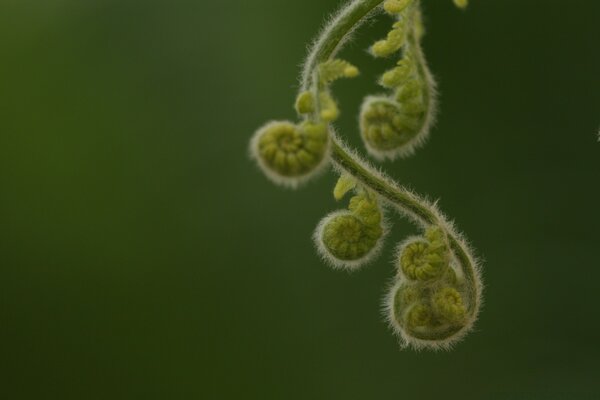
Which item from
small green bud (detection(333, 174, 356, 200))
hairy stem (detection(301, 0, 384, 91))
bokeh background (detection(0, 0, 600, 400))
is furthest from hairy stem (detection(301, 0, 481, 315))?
bokeh background (detection(0, 0, 600, 400))

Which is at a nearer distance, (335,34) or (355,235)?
(335,34)

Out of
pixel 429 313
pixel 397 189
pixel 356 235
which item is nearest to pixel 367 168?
pixel 397 189

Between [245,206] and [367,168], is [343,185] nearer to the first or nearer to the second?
[367,168]

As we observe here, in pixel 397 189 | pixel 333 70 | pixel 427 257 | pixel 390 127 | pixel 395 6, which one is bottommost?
pixel 427 257

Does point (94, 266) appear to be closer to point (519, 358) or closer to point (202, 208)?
point (202, 208)

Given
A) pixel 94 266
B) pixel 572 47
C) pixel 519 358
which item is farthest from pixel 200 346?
pixel 572 47

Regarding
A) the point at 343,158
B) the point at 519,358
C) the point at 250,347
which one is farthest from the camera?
the point at 250,347

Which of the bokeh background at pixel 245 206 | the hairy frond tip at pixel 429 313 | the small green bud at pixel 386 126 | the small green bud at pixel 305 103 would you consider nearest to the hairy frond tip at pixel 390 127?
the small green bud at pixel 386 126
